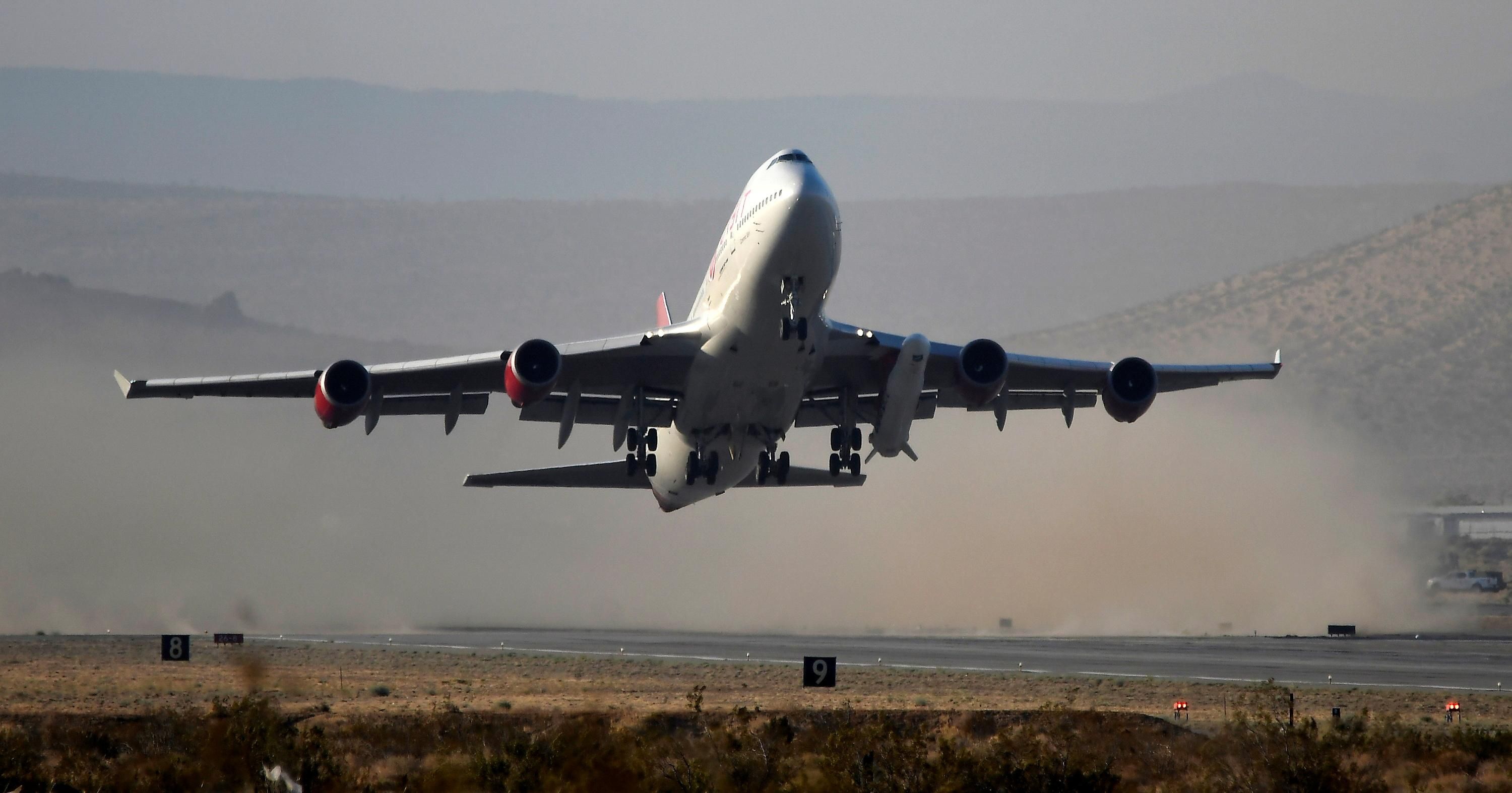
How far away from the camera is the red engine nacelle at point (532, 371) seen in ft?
113

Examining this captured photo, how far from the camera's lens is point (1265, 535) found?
93312 mm

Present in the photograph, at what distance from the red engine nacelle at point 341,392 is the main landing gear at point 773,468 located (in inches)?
450

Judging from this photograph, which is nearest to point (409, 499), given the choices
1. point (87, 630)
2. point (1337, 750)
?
point (87, 630)

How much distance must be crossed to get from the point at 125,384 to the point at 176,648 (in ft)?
35.7

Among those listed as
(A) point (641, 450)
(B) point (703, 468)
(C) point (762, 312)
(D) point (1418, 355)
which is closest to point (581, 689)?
(A) point (641, 450)

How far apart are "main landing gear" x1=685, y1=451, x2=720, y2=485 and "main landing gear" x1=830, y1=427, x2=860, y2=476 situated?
314 cm

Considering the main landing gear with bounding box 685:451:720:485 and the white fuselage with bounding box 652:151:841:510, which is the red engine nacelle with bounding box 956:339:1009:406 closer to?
the white fuselage with bounding box 652:151:841:510

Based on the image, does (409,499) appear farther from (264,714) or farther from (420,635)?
(264,714)

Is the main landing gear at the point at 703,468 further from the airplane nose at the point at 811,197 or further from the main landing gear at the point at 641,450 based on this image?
the airplane nose at the point at 811,197

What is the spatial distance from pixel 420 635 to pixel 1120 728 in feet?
140

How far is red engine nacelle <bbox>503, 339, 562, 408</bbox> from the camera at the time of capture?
3456 centimetres

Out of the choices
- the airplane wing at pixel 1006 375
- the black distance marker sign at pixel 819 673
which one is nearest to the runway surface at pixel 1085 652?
the black distance marker sign at pixel 819 673

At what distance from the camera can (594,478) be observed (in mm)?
44875

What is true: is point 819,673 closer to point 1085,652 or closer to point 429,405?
point 429,405
